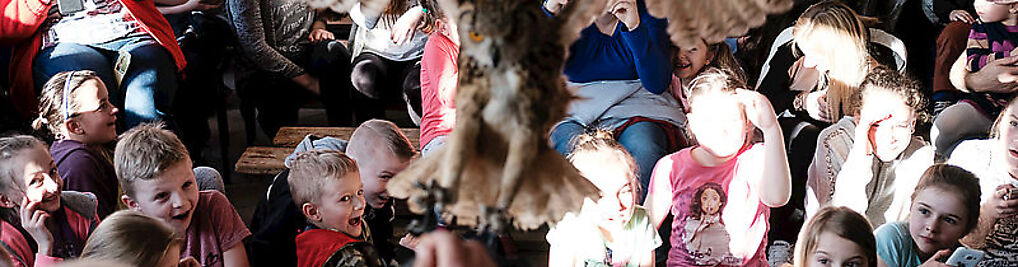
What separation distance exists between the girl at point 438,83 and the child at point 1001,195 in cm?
129

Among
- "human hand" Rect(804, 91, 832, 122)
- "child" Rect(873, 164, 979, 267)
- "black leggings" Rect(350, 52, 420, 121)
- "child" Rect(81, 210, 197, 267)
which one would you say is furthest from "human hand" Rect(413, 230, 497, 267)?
"black leggings" Rect(350, 52, 420, 121)

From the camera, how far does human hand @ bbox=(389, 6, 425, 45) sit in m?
2.95

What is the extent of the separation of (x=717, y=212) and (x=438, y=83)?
765 mm

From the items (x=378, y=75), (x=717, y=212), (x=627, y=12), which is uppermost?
(x=627, y=12)

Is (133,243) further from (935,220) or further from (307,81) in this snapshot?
(307,81)

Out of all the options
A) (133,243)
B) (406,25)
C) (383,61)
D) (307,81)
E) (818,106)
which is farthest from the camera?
(307,81)

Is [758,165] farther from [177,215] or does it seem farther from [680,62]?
[177,215]

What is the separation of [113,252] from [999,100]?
227 centimetres

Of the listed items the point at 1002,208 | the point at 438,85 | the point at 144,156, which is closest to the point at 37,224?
the point at 144,156

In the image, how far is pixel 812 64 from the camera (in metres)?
2.65

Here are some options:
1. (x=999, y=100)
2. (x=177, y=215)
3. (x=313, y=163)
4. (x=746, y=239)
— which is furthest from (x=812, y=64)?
(x=177, y=215)

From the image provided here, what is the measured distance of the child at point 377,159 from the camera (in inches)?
90.1

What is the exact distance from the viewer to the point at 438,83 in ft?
8.04

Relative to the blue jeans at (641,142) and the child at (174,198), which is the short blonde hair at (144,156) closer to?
the child at (174,198)
